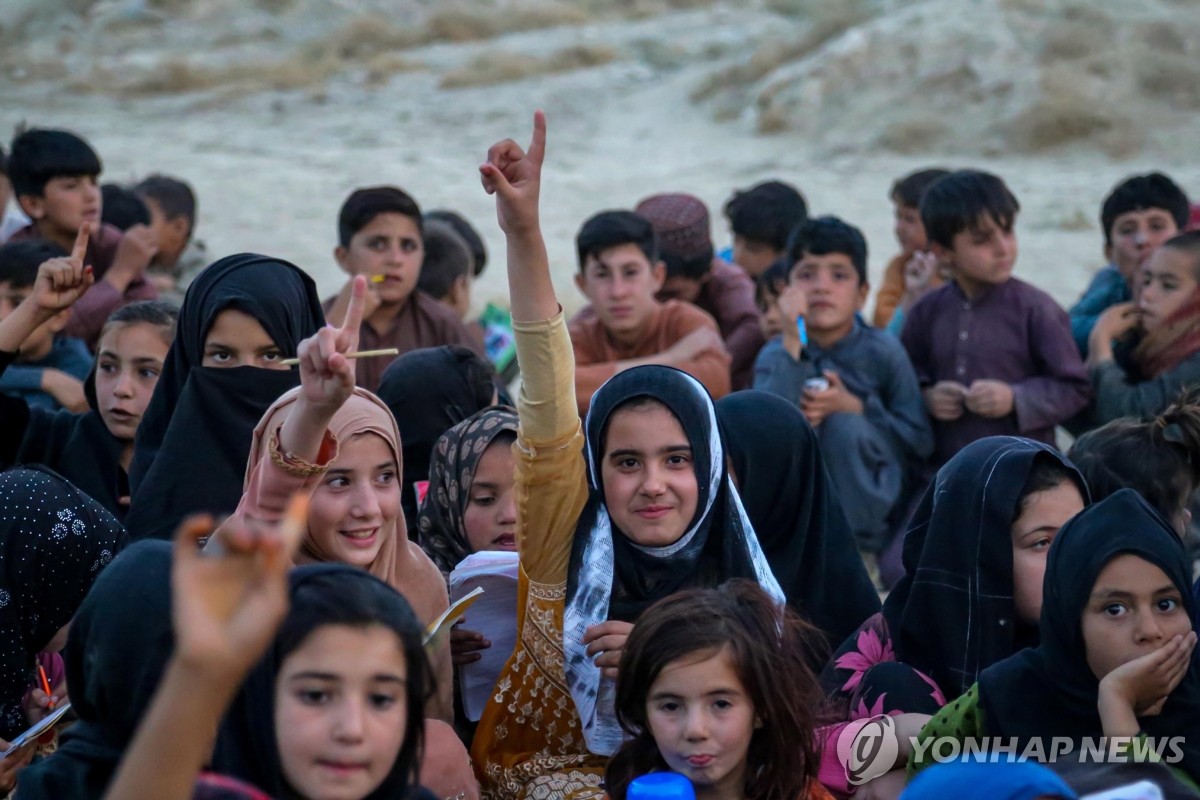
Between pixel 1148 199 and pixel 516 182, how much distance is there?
14.7ft

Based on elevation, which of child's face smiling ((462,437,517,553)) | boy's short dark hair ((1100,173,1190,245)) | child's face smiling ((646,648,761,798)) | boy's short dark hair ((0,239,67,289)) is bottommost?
child's face smiling ((646,648,761,798))

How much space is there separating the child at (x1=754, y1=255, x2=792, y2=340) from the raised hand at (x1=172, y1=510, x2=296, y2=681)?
4846mm

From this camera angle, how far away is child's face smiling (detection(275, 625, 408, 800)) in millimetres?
2412

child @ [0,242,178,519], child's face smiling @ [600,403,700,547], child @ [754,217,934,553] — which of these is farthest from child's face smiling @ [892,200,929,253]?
child's face smiling @ [600,403,700,547]

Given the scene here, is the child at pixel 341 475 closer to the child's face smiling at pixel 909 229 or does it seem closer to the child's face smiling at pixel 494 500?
the child's face smiling at pixel 494 500

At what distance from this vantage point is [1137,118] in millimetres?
17219

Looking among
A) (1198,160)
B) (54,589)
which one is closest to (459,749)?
(54,589)

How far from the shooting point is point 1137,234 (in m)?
7.00

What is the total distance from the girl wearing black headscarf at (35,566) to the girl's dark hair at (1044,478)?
217 centimetres

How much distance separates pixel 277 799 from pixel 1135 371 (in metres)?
4.46

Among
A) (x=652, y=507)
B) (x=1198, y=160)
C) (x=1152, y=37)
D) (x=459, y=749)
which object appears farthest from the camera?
(x=1152, y=37)

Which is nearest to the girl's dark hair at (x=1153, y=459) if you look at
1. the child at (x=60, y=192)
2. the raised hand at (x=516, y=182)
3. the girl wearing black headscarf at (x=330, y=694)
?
the raised hand at (x=516, y=182)

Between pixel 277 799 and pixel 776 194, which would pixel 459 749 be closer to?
pixel 277 799

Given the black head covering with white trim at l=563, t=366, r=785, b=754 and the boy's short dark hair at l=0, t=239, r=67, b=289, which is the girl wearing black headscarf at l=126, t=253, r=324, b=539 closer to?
the black head covering with white trim at l=563, t=366, r=785, b=754
